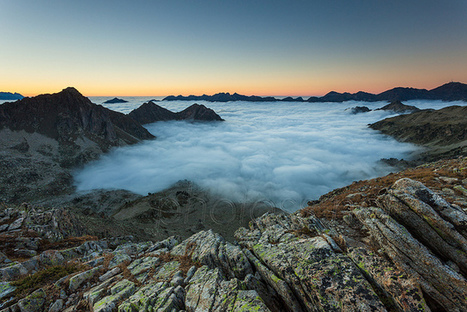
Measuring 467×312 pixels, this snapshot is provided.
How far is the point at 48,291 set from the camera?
12.6 metres

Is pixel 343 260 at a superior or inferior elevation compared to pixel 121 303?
superior

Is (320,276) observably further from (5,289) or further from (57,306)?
(5,289)

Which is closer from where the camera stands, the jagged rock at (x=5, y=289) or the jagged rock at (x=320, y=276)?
the jagged rock at (x=320, y=276)

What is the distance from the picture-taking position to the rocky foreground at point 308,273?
8.77 meters

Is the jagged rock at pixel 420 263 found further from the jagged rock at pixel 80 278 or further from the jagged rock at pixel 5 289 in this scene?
the jagged rock at pixel 5 289

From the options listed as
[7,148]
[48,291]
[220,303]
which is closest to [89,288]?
[48,291]

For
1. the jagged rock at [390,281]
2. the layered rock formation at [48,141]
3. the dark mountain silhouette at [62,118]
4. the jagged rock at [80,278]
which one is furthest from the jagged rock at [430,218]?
the dark mountain silhouette at [62,118]

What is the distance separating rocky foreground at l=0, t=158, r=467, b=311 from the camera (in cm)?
877

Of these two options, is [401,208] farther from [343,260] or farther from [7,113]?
[7,113]

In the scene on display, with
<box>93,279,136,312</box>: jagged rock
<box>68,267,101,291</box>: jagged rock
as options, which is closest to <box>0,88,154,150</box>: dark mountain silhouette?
<box>68,267,101,291</box>: jagged rock

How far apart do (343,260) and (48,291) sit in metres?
20.3

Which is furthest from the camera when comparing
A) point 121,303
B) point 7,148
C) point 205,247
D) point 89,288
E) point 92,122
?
point 92,122

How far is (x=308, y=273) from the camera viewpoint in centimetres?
1052

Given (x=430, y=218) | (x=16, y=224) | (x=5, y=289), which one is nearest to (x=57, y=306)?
(x=5, y=289)
